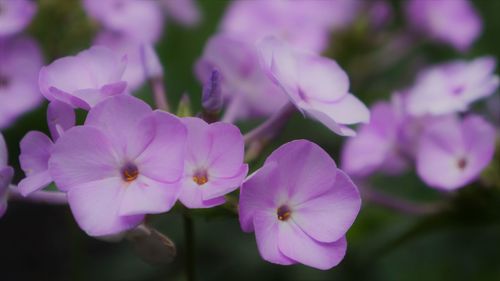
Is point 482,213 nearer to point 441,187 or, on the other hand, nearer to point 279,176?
point 441,187

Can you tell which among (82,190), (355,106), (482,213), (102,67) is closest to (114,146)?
(82,190)

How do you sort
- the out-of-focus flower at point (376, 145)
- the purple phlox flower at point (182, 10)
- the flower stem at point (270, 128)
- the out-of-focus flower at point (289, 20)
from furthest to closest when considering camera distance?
the purple phlox flower at point (182, 10), the out-of-focus flower at point (289, 20), the out-of-focus flower at point (376, 145), the flower stem at point (270, 128)

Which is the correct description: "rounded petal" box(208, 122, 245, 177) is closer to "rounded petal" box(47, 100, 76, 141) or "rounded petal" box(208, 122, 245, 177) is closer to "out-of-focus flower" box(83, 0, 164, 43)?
"rounded petal" box(47, 100, 76, 141)

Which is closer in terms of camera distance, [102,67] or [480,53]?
[102,67]

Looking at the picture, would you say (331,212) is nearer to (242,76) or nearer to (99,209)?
(99,209)

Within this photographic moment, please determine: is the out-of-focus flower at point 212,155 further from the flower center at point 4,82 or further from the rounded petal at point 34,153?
the flower center at point 4,82

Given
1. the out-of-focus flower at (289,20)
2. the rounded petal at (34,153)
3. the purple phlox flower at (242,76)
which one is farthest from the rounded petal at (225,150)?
the out-of-focus flower at (289,20)
